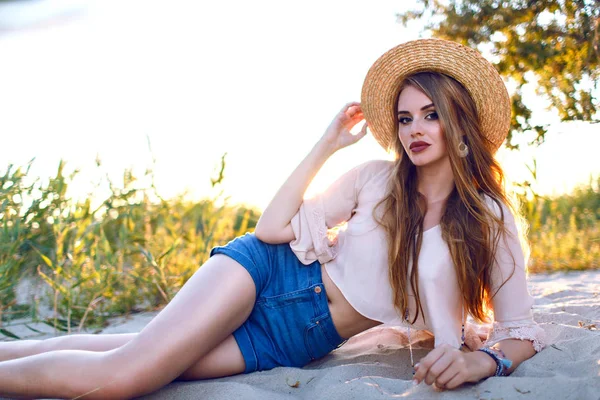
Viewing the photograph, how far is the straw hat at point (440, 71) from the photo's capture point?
8.27 ft

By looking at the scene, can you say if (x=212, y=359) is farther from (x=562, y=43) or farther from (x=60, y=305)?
(x=562, y=43)

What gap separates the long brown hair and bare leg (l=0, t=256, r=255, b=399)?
695mm

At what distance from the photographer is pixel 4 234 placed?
339 centimetres

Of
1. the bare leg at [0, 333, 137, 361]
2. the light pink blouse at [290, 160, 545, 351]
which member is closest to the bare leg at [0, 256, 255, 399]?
the bare leg at [0, 333, 137, 361]

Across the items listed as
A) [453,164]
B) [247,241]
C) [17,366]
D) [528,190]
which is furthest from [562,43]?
[17,366]

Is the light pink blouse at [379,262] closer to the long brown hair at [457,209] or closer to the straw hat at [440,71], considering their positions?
the long brown hair at [457,209]

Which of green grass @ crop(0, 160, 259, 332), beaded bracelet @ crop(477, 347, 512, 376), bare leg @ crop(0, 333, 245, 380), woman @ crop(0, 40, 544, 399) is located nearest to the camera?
beaded bracelet @ crop(477, 347, 512, 376)

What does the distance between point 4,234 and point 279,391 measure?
199 centimetres

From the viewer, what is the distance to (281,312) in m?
2.53

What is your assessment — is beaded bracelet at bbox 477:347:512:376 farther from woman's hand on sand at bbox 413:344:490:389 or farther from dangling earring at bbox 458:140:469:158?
dangling earring at bbox 458:140:469:158

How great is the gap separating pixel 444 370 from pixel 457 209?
0.73 metres

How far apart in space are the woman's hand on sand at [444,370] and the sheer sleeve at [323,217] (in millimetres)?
699

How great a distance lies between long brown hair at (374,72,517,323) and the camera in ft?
7.64

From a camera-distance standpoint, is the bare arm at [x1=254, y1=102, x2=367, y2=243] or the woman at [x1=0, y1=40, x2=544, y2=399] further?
the bare arm at [x1=254, y1=102, x2=367, y2=243]
